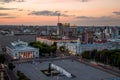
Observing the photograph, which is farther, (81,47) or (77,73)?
(81,47)

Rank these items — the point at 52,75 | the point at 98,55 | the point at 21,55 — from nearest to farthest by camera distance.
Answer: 1. the point at 52,75
2. the point at 98,55
3. the point at 21,55

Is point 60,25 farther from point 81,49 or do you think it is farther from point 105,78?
point 105,78

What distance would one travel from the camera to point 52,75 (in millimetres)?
27000

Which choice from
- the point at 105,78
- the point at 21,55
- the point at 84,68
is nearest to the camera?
the point at 105,78

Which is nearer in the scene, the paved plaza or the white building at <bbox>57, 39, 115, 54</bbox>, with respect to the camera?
the paved plaza

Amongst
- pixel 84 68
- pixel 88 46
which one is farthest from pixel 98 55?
pixel 88 46

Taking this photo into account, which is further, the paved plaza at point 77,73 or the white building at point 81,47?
the white building at point 81,47

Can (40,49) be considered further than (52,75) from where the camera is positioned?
Yes

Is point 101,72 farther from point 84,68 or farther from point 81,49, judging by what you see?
point 81,49

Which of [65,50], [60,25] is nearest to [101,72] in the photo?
[65,50]

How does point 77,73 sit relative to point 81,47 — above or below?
below

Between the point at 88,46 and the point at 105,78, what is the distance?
24.0 m

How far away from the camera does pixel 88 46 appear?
48.7m

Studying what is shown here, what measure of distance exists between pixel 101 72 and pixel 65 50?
24264 millimetres
